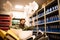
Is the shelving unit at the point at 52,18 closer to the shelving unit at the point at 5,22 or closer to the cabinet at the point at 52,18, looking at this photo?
the cabinet at the point at 52,18

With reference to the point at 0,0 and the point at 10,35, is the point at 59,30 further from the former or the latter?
the point at 0,0

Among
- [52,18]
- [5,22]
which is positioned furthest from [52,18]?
[5,22]

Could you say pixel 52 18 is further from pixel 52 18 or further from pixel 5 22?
pixel 5 22

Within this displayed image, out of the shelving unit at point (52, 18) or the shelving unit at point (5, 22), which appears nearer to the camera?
the shelving unit at point (52, 18)

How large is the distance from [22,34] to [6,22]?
5636 mm

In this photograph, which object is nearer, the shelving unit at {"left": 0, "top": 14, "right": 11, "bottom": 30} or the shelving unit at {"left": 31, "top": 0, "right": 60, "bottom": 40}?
the shelving unit at {"left": 31, "top": 0, "right": 60, "bottom": 40}

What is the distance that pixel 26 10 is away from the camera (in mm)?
1825

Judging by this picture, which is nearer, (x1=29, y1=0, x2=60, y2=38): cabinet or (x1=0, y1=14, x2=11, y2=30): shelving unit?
(x1=29, y1=0, x2=60, y2=38): cabinet

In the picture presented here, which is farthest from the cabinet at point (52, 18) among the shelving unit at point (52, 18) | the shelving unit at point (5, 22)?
the shelving unit at point (5, 22)

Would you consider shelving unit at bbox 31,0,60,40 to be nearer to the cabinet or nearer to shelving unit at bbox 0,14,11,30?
the cabinet

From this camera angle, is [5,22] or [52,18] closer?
[52,18]

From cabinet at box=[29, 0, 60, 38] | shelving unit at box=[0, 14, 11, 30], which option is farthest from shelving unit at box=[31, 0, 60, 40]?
shelving unit at box=[0, 14, 11, 30]

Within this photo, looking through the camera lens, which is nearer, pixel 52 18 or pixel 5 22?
pixel 52 18

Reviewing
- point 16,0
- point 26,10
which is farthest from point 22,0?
point 26,10
